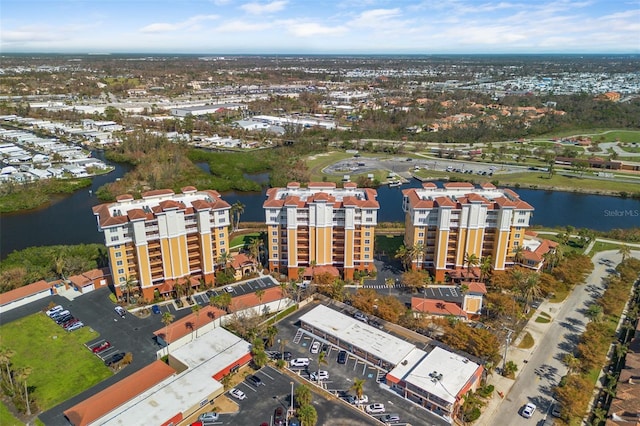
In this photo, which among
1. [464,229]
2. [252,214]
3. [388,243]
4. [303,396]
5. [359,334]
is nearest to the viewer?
[303,396]

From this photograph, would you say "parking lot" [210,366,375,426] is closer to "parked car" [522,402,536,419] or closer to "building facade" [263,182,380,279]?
"parked car" [522,402,536,419]

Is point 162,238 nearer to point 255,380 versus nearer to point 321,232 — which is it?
point 321,232

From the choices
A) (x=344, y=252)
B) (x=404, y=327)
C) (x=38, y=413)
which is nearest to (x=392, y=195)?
(x=344, y=252)

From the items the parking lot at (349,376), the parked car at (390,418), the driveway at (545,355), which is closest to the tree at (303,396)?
the parking lot at (349,376)

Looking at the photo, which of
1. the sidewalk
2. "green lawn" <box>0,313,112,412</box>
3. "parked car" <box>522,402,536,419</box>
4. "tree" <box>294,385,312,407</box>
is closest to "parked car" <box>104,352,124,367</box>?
"green lawn" <box>0,313,112,412</box>

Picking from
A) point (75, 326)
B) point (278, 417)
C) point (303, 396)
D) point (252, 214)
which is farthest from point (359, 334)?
point (252, 214)

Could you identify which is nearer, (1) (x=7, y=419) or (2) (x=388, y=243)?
(1) (x=7, y=419)

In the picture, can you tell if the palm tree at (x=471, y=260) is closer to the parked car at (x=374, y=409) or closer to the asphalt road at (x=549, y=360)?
the asphalt road at (x=549, y=360)
